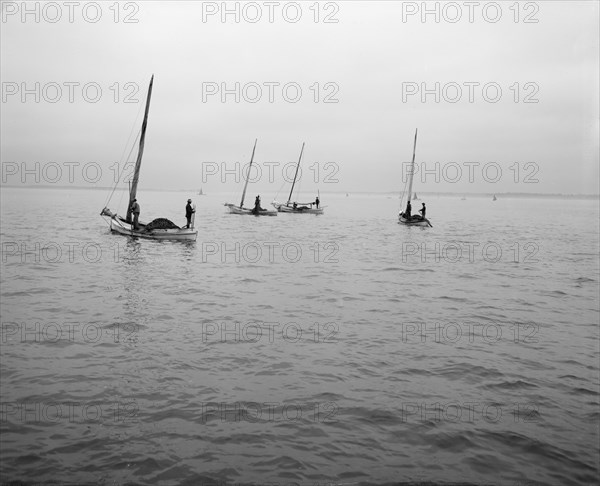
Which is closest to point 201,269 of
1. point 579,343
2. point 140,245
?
point 140,245

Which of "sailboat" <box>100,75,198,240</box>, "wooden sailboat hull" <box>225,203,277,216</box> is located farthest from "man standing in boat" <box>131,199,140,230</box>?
"wooden sailboat hull" <box>225,203,277,216</box>

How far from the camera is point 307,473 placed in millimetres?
5668

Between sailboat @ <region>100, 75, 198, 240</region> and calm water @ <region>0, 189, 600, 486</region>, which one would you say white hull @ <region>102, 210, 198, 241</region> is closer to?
sailboat @ <region>100, 75, 198, 240</region>

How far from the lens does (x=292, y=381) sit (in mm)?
8438

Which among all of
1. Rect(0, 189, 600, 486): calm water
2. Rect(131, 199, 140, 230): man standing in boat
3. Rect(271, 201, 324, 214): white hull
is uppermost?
Rect(271, 201, 324, 214): white hull

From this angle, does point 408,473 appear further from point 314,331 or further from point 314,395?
point 314,331

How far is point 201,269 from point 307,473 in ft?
52.9

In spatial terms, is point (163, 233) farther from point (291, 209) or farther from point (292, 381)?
point (291, 209)

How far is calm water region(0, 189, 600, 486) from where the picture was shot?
19.1 ft

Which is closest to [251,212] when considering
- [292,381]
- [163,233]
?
[163,233]

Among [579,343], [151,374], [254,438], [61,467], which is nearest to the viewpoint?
[61,467]

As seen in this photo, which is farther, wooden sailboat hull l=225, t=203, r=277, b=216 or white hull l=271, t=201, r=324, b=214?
white hull l=271, t=201, r=324, b=214

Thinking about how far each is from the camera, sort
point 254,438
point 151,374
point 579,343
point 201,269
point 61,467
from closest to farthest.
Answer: point 61,467 → point 254,438 → point 151,374 → point 579,343 → point 201,269

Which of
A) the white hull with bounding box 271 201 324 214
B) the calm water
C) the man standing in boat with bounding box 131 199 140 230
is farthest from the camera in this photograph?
the white hull with bounding box 271 201 324 214
